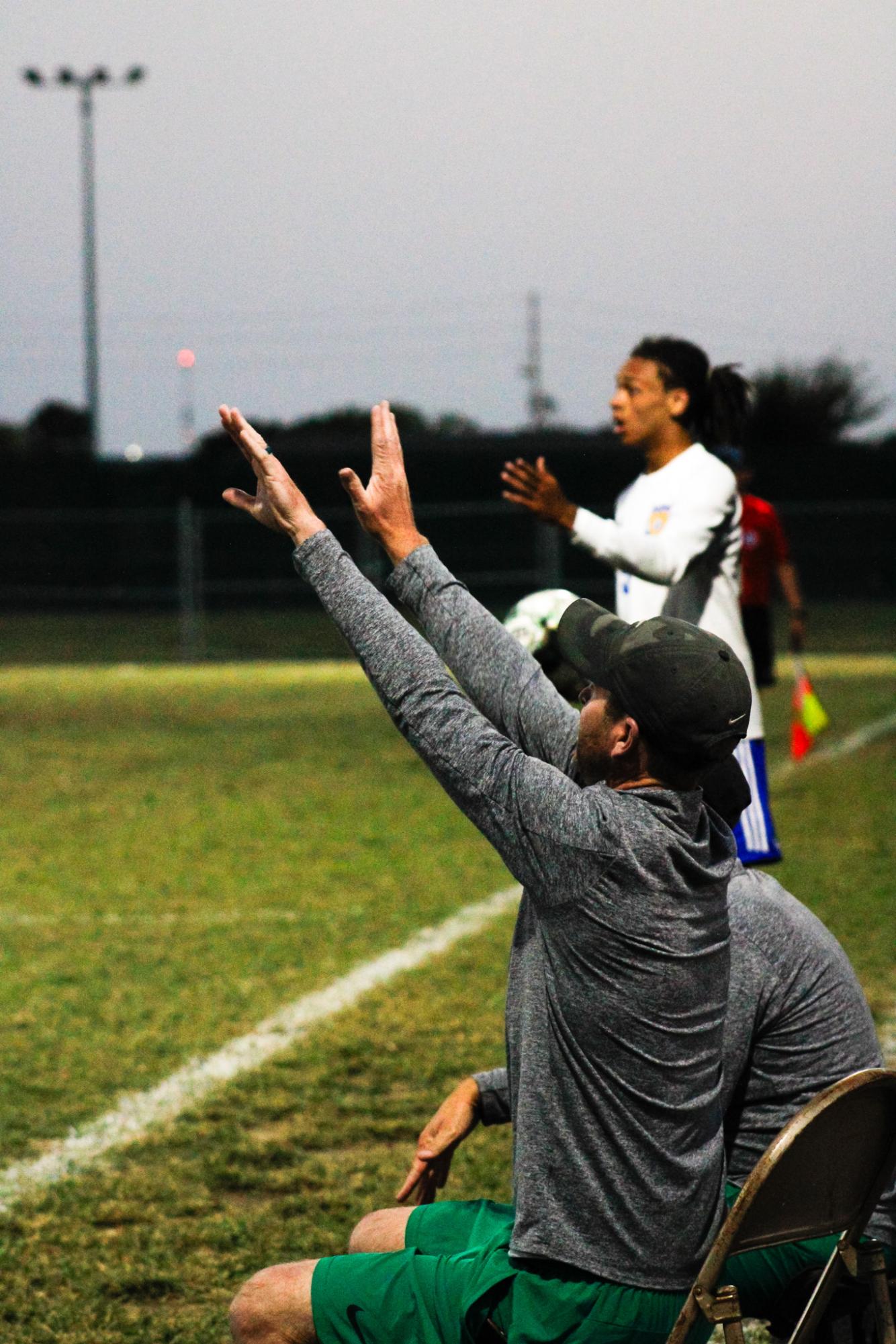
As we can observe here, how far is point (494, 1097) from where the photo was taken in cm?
310

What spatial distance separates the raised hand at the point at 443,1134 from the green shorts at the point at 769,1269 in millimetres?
517

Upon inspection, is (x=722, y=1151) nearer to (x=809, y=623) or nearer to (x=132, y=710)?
(x=132, y=710)

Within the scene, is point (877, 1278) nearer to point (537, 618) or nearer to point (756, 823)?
point (537, 618)

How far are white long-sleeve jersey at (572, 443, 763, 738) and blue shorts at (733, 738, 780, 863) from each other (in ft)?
0.20

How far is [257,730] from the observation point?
15406 mm

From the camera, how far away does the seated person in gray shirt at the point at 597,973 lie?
7.84 feet

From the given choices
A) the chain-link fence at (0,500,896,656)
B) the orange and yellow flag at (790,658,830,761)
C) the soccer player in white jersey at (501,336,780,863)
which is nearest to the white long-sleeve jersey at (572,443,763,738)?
the soccer player in white jersey at (501,336,780,863)

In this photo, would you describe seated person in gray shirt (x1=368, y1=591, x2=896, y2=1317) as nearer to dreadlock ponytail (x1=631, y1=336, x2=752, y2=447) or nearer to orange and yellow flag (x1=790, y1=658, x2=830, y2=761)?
dreadlock ponytail (x1=631, y1=336, x2=752, y2=447)

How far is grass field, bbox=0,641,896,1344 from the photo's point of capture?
424cm

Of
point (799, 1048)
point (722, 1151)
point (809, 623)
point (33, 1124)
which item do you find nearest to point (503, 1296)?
point (722, 1151)

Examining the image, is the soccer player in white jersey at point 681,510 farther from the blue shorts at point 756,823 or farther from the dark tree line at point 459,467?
the dark tree line at point 459,467

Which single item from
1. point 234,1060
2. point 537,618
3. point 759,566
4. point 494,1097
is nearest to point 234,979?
point 234,1060

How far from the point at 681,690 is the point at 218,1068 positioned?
3.51 meters

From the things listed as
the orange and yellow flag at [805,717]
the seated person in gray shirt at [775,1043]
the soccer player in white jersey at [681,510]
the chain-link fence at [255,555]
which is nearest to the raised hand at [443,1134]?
the seated person in gray shirt at [775,1043]
